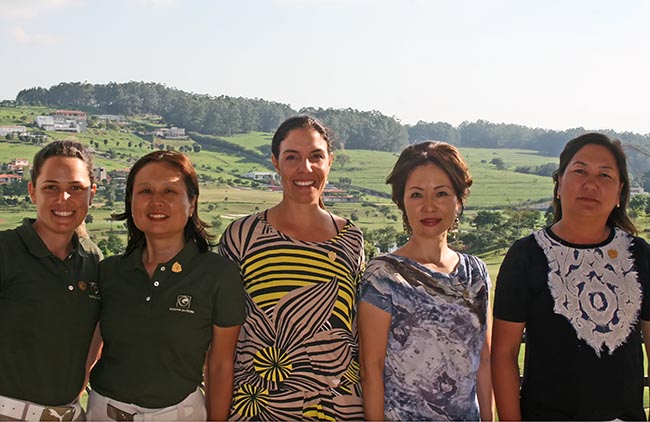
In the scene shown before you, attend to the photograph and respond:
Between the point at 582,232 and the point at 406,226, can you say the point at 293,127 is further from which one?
the point at 582,232

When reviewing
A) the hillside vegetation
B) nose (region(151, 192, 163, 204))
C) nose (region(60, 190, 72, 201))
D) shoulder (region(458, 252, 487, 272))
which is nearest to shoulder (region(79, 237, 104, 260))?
nose (region(60, 190, 72, 201))

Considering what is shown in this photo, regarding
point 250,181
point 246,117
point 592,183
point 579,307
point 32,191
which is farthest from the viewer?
point 246,117

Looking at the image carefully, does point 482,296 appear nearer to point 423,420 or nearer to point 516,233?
point 423,420

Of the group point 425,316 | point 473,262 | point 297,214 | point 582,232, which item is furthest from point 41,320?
point 582,232

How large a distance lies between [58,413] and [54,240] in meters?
0.77

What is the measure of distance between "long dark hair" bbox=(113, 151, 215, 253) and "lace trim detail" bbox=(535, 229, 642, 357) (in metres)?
1.57

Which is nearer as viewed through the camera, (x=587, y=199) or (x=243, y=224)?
(x=587, y=199)

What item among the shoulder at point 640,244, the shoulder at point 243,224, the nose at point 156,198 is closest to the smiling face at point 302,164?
the shoulder at point 243,224

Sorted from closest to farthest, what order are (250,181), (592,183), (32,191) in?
(592,183) → (32,191) → (250,181)

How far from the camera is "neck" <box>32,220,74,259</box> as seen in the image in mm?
3240

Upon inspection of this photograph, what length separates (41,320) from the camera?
120 inches

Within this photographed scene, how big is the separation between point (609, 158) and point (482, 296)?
862 mm

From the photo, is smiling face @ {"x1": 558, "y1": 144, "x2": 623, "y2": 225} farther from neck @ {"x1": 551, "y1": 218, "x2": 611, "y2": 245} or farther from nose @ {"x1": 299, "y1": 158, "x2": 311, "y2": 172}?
nose @ {"x1": 299, "y1": 158, "x2": 311, "y2": 172}

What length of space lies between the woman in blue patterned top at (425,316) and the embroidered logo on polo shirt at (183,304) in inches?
29.6
